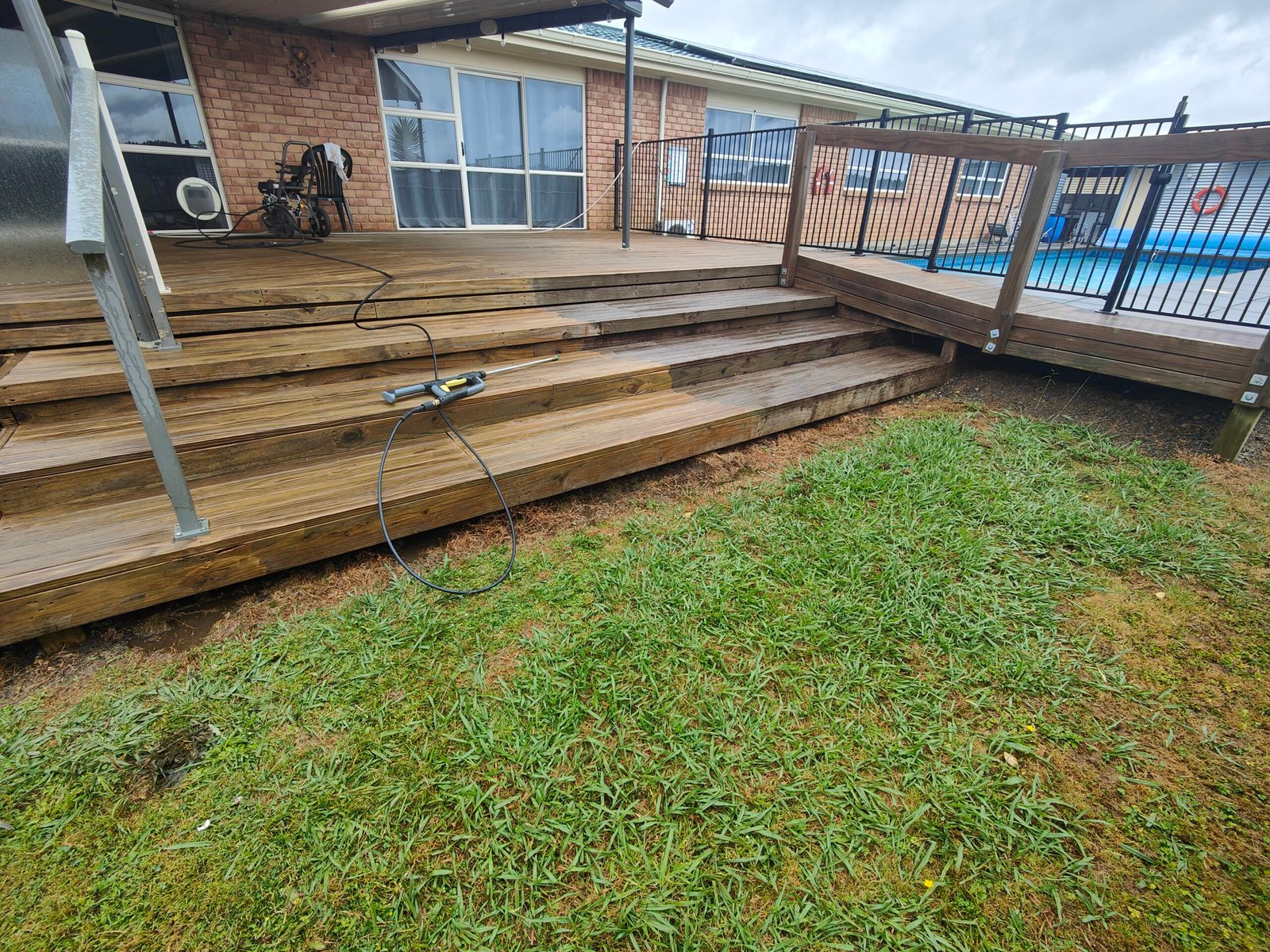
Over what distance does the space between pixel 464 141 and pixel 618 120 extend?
7.96 ft

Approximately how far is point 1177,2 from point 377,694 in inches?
3756

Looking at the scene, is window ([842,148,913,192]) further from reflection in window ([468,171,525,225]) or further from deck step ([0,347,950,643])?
deck step ([0,347,950,643])

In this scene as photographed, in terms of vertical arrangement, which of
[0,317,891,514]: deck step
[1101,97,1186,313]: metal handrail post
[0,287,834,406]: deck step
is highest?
[1101,97,1186,313]: metal handrail post

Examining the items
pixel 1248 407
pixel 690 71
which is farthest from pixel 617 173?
pixel 1248 407

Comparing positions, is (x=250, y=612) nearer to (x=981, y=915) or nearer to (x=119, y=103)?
(x=981, y=915)

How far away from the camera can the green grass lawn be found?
118cm

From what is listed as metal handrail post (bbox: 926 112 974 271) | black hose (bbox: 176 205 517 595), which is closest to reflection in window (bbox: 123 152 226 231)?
black hose (bbox: 176 205 517 595)

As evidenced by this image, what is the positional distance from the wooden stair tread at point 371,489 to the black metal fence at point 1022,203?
2.51m

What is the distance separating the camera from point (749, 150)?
9438mm

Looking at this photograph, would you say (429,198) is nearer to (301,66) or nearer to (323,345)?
(301,66)

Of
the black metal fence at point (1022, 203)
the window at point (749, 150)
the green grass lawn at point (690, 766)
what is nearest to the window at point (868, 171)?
the black metal fence at point (1022, 203)

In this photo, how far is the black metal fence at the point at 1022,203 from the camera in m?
3.57

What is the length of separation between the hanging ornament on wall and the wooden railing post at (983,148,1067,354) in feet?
22.4

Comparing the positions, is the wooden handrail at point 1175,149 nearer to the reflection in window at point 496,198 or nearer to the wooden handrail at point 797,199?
the wooden handrail at point 797,199
